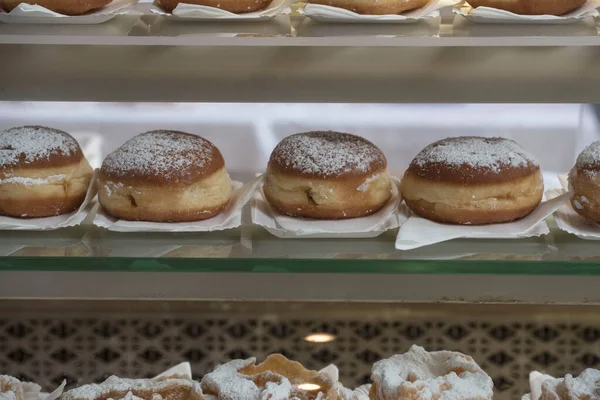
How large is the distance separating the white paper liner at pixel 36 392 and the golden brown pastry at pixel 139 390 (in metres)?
0.14

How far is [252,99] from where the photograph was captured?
118 centimetres

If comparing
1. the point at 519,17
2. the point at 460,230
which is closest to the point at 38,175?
the point at 460,230

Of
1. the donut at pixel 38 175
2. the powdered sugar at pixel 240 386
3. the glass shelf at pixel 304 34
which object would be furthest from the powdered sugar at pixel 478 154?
the donut at pixel 38 175

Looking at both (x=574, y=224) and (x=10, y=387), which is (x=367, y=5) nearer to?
(x=574, y=224)

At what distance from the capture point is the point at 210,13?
3.41 ft

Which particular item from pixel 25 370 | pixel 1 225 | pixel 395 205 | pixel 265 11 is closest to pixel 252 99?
pixel 265 11

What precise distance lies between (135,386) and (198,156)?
1.10 feet

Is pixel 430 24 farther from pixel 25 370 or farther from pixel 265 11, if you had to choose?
pixel 25 370

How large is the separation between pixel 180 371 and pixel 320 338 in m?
0.24

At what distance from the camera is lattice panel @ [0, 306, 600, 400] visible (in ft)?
4.45

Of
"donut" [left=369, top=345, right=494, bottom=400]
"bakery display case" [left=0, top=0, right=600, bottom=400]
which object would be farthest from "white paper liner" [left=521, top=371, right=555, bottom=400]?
"donut" [left=369, top=345, right=494, bottom=400]

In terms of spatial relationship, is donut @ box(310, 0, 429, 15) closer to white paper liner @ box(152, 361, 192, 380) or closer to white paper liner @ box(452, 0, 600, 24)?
white paper liner @ box(452, 0, 600, 24)

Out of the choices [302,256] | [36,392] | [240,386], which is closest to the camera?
[302,256]

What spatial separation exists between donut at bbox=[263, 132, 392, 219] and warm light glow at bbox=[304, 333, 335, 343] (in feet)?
1.20
